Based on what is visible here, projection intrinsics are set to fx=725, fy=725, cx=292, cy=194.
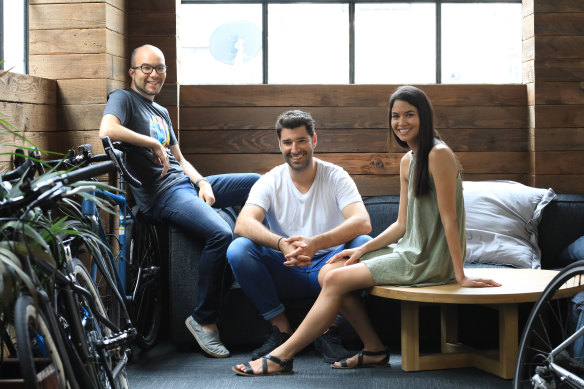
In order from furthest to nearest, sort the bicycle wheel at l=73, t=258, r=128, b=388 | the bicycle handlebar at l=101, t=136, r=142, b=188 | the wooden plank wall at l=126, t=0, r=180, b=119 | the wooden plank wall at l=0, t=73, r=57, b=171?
the wooden plank wall at l=126, t=0, r=180, b=119, the wooden plank wall at l=0, t=73, r=57, b=171, the bicycle handlebar at l=101, t=136, r=142, b=188, the bicycle wheel at l=73, t=258, r=128, b=388

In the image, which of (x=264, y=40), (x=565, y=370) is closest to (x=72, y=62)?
(x=264, y=40)

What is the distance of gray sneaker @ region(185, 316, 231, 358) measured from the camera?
3.29 m

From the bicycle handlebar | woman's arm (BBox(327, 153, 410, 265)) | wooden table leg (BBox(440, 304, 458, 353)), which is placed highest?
the bicycle handlebar

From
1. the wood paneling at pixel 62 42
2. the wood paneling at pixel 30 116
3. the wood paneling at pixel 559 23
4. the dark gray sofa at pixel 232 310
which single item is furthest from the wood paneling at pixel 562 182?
the wood paneling at pixel 30 116

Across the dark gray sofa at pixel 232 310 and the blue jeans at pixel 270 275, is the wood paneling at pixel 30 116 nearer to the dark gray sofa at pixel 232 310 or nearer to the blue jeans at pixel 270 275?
the dark gray sofa at pixel 232 310

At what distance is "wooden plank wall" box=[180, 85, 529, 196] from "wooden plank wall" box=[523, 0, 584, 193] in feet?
1.22

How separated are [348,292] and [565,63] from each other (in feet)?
6.90

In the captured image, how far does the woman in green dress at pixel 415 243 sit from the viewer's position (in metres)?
2.84

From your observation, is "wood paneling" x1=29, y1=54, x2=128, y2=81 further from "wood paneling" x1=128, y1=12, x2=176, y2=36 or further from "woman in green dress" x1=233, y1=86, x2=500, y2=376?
"woman in green dress" x1=233, y1=86, x2=500, y2=376

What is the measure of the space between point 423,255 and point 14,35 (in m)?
2.11

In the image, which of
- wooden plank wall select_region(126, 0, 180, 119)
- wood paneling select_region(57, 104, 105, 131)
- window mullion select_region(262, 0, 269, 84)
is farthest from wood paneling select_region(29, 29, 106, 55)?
window mullion select_region(262, 0, 269, 84)

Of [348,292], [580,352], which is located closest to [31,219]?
[348,292]

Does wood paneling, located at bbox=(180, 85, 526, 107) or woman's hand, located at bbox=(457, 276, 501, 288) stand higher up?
wood paneling, located at bbox=(180, 85, 526, 107)

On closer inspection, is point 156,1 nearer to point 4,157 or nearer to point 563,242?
point 4,157
